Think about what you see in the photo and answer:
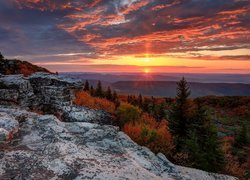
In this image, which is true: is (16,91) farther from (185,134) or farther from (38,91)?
(185,134)

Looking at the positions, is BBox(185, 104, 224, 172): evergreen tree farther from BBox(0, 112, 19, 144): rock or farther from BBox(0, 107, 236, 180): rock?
BBox(0, 112, 19, 144): rock

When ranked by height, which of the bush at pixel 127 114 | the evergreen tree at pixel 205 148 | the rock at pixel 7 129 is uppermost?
the rock at pixel 7 129

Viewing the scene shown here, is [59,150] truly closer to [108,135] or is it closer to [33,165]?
[33,165]

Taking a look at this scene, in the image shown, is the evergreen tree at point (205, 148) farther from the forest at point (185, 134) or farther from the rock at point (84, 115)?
the rock at point (84, 115)

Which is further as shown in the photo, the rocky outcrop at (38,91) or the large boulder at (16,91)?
the rocky outcrop at (38,91)

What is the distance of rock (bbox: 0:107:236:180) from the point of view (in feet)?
20.3

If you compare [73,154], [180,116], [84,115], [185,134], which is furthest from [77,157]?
[180,116]

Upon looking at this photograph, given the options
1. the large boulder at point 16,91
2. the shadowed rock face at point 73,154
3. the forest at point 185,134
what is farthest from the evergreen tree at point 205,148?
the large boulder at point 16,91

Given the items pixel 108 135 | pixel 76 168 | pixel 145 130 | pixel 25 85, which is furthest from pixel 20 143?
pixel 25 85

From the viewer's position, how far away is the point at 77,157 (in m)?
7.02

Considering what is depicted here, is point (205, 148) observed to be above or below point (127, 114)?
below

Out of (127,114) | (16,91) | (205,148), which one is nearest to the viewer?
(205,148)

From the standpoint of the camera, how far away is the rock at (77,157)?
6.18 meters

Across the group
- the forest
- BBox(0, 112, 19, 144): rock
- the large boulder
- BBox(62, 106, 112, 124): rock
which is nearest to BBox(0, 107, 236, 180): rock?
BBox(0, 112, 19, 144): rock
